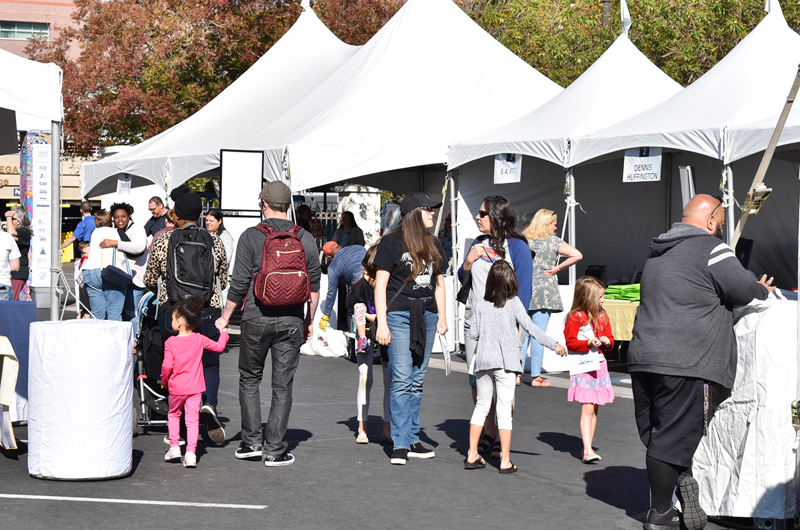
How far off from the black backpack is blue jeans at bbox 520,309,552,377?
14.3 ft

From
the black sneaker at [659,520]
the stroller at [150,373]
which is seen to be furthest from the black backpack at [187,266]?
the black sneaker at [659,520]

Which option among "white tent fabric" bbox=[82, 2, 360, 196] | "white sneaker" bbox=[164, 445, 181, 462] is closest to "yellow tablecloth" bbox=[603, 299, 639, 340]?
"white sneaker" bbox=[164, 445, 181, 462]

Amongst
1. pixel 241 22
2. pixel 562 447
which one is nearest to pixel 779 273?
pixel 562 447

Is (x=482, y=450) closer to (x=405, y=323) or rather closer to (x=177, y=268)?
(x=405, y=323)

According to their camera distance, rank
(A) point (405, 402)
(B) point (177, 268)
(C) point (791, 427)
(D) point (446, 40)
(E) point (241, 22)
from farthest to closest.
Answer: (E) point (241, 22)
(D) point (446, 40)
(B) point (177, 268)
(A) point (405, 402)
(C) point (791, 427)

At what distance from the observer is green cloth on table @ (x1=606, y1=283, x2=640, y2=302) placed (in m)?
12.0

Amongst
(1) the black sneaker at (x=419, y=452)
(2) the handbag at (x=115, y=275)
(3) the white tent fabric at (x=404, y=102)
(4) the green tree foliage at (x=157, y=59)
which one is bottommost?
(1) the black sneaker at (x=419, y=452)

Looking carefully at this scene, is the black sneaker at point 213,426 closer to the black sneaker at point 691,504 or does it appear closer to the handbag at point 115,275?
the black sneaker at point 691,504

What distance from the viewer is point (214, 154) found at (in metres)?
15.5

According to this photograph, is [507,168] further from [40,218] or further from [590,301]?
[40,218]

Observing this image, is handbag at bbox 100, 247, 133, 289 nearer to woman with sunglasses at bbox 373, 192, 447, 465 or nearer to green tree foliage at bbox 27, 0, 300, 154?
woman with sunglasses at bbox 373, 192, 447, 465

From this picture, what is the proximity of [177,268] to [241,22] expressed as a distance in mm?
19824

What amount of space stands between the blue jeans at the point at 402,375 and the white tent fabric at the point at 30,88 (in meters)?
3.19

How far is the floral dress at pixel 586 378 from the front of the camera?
24.2ft
